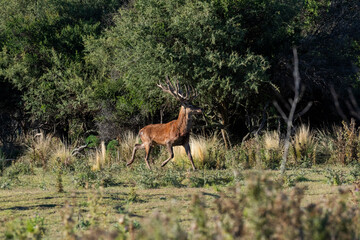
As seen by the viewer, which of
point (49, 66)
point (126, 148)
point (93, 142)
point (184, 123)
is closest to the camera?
point (184, 123)

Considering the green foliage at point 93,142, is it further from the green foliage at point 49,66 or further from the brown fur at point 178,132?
the brown fur at point 178,132

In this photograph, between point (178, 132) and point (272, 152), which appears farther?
point (272, 152)

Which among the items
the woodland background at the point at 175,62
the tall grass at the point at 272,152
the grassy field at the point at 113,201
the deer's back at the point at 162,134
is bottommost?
the grassy field at the point at 113,201

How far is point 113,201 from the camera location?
311 inches

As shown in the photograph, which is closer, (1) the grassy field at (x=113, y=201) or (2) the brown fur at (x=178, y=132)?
(1) the grassy field at (x=113, y=201)

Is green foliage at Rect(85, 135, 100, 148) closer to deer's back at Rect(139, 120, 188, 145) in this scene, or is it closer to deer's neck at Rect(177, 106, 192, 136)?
deer's back at Rect(139, 120, 188, 145)

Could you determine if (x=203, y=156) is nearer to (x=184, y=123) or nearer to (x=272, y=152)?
(x=184, y=123)

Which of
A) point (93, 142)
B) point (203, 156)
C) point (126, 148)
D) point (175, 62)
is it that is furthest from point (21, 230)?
point (93, 142)

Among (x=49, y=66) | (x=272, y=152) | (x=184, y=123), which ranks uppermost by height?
(x=49, y=66)

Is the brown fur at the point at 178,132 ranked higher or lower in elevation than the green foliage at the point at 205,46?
lower

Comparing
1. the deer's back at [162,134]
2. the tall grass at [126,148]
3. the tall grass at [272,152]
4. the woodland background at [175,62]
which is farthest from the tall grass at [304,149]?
the tall grass at [126,148]

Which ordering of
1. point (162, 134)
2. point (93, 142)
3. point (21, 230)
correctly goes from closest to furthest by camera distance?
point (21, 230) < point (162, 134) < point (93, 142)

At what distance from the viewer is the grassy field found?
20.3 feet

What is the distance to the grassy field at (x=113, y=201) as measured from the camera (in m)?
6.19
